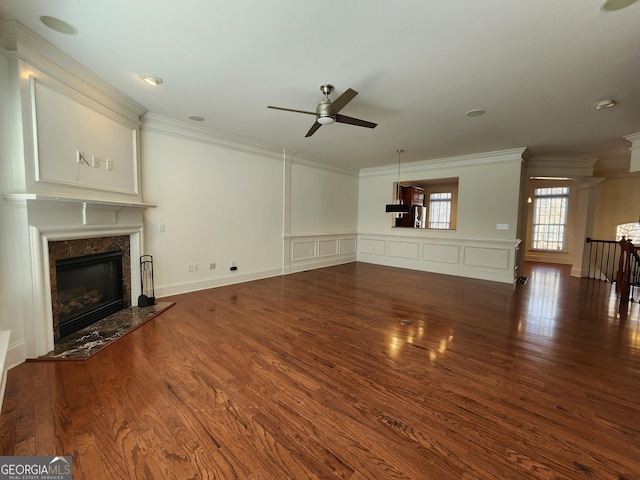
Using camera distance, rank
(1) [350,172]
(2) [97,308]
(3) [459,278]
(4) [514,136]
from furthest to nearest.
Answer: (1) [350,172] → (3) [459,278] → (4) [514,136] → (2) [97,308]

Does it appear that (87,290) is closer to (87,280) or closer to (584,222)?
(87,280)

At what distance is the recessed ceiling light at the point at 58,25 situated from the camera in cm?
215

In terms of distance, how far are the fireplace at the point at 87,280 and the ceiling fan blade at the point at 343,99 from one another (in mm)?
3236

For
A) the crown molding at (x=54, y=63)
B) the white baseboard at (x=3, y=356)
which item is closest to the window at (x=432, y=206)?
the crown molding at (x=54, y=63)

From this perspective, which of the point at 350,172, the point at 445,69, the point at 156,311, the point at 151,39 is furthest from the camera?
the point at 350,172

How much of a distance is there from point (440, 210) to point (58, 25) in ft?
35.4

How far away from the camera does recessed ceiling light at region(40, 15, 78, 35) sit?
7.07 feet

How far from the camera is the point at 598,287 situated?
5.72 meters

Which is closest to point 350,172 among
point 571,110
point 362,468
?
point 571,110

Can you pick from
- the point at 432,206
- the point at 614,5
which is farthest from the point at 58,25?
the point at 432,206

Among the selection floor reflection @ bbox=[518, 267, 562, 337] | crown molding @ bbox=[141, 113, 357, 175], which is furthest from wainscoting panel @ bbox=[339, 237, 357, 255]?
floor reflection @ bbox=[518, 267, 562, 337]

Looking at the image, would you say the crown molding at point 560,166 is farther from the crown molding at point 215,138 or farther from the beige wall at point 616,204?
the crown molding at point 215,138

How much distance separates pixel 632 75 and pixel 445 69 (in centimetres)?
192

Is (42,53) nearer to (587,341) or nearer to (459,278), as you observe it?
(587,341)
